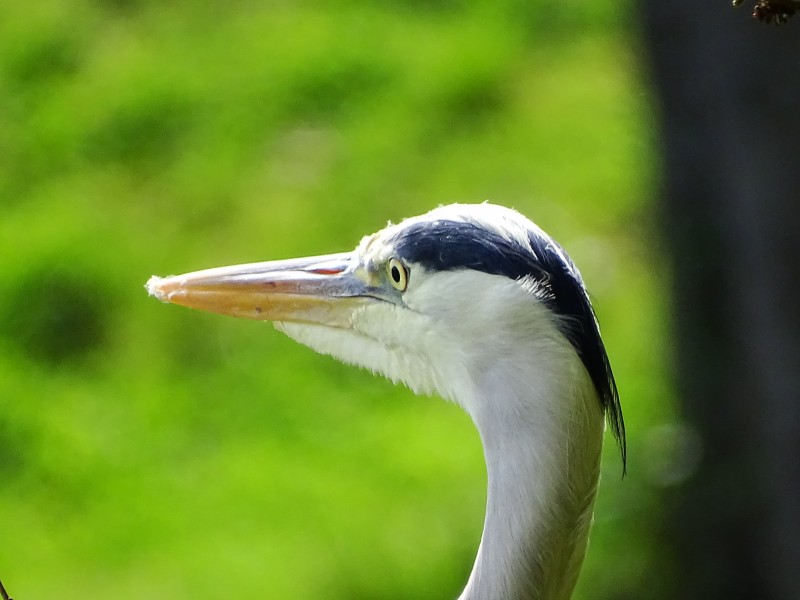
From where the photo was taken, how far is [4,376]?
335cm

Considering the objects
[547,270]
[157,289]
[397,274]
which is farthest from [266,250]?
[547,270]

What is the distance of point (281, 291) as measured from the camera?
1768mm

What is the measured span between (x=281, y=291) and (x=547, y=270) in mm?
454

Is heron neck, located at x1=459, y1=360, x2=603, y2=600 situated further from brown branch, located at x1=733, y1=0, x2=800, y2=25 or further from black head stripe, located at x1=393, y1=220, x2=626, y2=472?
brown branch, located at x1=733, y1=0, x2=800, y2=25

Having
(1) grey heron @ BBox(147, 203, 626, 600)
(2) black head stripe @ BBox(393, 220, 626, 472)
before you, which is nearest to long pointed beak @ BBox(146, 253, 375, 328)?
(1) grey heron @ BBox(147, 203, 626, 600)

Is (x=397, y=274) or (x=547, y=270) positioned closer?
(x=547, y=270)

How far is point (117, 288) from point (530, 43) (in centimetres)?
187

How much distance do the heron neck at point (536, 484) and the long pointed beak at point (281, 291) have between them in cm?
34

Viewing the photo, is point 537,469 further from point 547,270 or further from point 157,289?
point 157,289

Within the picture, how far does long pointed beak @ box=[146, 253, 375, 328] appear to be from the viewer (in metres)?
1.76

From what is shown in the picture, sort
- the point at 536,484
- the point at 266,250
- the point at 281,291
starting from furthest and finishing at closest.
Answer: the point at 266,250, the point at 281,291, the point at 536,484

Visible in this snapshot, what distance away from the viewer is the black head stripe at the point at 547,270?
4.90 feet

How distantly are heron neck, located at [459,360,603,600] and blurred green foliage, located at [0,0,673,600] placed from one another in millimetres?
1348

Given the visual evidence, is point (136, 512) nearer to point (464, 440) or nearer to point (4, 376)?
point (4, 376)
